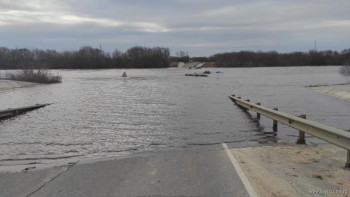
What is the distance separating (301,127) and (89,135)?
7325 mm

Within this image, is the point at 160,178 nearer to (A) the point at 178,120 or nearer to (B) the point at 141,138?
(B) the point at 141,138

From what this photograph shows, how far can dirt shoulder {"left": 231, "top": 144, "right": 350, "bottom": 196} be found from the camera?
6.55m

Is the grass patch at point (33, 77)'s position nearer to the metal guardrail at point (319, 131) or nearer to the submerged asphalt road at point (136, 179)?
the metal guardrail at point (319, 131)

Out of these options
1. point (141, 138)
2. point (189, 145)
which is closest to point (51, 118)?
point (141, 138)

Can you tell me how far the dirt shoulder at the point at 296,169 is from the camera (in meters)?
6.55

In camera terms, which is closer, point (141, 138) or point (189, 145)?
point (189, 145)

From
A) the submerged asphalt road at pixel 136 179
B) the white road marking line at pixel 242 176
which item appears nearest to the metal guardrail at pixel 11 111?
the submerged asphalt road at pixel 136 179

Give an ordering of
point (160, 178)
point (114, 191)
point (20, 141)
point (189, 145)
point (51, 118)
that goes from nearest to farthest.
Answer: point (114, 191) → point (160, 178) → point (189, 145) → point (20, 141) → point (51, 118)

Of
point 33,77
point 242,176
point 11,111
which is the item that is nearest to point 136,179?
point 242,176

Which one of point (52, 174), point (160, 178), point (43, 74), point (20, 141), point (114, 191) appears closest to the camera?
point (114, 191)

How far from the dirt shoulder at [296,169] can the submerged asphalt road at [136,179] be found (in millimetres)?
454

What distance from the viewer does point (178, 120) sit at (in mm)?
18266

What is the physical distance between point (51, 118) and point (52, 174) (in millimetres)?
11839

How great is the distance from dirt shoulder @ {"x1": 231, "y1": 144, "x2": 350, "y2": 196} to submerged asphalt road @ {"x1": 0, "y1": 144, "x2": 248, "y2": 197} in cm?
45
